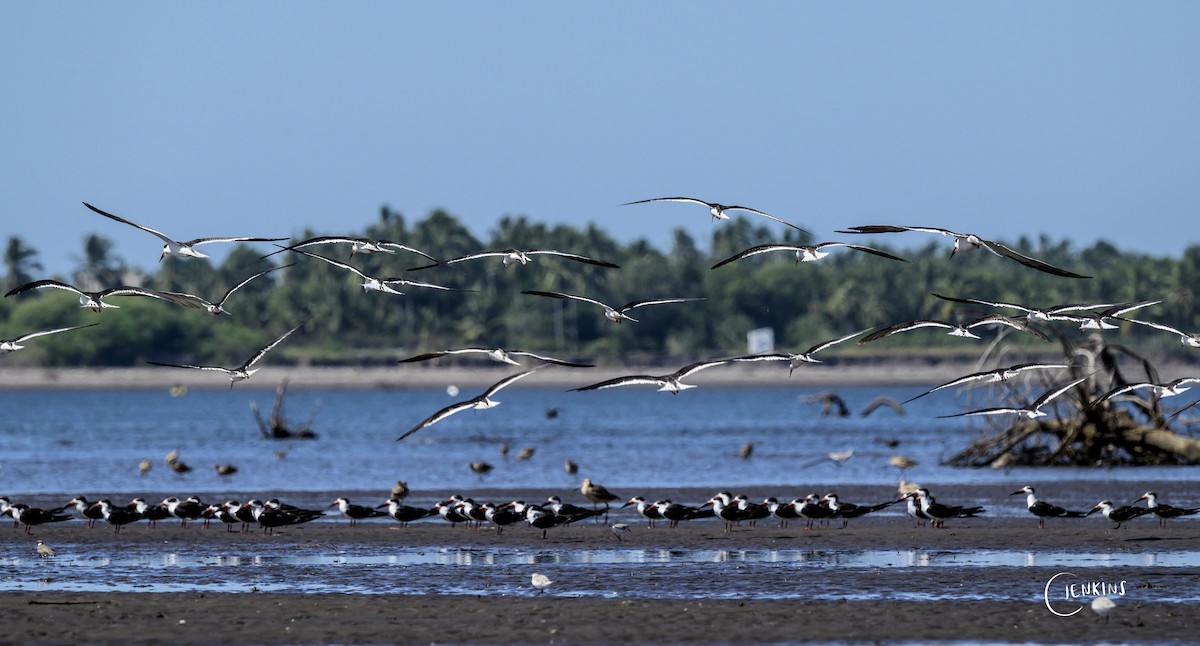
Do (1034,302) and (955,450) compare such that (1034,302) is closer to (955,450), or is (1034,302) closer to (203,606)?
(955,450)

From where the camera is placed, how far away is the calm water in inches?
1747

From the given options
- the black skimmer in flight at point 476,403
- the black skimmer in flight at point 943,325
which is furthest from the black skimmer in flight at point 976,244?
the black skimmer in flight at point 476,403

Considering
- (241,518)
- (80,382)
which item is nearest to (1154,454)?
(241,518)

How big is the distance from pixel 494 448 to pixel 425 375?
110588 mm

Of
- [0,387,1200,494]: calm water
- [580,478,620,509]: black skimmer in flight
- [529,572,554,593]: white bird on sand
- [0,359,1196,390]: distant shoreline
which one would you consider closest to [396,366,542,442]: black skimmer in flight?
[529,572,554,593]: white bird on sand

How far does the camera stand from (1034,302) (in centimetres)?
18162

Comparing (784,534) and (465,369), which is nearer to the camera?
(784,534)

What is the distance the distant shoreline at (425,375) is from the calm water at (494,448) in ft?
151

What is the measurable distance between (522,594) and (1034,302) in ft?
549

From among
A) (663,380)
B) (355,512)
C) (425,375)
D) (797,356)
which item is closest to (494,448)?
(355,512)

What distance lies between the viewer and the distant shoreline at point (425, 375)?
557ft

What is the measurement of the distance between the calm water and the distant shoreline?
46.0m

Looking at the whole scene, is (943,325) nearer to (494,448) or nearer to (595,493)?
(595,493)

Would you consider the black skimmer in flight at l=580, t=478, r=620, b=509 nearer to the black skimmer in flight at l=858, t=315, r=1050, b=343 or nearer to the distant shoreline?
the black skimmer in flight at l=858, t=315, r=1050, b=343
